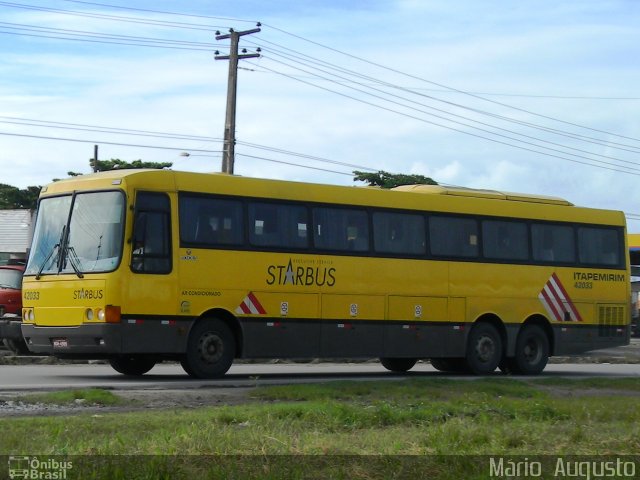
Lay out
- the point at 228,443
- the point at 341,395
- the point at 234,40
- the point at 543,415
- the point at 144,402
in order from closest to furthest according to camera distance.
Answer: the point at 228,443
the point at 543,415
the point at 144,402
the point at 341,395
the point at 234,40

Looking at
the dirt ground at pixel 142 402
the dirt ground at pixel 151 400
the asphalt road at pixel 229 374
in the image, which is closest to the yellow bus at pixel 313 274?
the asphalt road at pixel 229 374

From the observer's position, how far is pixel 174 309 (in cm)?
1889

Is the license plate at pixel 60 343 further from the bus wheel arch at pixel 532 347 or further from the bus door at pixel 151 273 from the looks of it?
the bus wheel arch at pixel 532 347

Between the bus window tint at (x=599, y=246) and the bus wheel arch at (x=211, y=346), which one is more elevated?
the bus window tint at (x=599, y=246)

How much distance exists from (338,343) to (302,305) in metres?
1.02

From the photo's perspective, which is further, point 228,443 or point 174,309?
point 174,309

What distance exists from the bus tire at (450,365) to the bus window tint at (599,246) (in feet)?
11.5

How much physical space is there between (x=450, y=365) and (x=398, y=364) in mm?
1059

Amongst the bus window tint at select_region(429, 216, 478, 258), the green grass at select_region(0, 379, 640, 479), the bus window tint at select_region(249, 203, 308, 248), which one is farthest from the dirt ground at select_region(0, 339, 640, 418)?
the bus window tint at select_region(429, 216, 478, 258)

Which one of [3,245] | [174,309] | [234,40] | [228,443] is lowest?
[228,443]

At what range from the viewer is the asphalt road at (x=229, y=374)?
1744 cm

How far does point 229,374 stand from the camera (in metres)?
21.2

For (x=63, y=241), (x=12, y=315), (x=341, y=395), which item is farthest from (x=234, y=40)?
(x=341, y=395)

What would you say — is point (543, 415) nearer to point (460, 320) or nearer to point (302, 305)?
point (302, 305)
